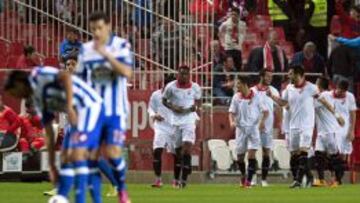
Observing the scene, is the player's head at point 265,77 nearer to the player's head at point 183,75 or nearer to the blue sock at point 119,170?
the player's head at point 183,75

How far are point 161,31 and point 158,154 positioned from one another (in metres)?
3.79

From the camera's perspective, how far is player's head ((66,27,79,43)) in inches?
1155

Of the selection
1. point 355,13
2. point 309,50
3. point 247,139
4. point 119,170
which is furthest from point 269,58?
point 119,170

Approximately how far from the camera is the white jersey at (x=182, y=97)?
1096 inches

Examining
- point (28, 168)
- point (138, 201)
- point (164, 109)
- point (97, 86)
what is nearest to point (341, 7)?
point (164, 109)

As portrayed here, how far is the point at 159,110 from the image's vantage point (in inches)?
1132

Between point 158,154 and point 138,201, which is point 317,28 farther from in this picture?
point 138,201

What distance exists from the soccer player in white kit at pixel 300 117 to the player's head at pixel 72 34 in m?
5.01

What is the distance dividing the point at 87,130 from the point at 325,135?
1444 cm

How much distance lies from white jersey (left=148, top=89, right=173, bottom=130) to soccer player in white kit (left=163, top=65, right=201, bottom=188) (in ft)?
1.57

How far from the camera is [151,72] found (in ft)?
100

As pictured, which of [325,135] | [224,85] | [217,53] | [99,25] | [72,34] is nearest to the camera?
[99,25]

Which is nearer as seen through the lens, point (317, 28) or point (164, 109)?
point (164, 109)

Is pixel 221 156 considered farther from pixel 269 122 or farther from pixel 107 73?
pixel 107 73
